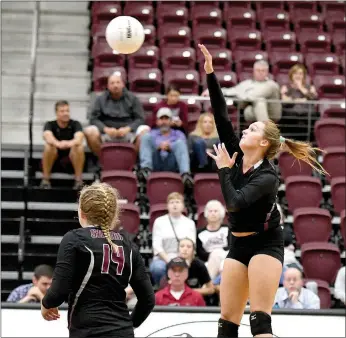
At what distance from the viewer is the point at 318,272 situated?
34.8 ft

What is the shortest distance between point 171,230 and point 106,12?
18.1 ft

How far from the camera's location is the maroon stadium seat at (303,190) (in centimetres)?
→ 1146

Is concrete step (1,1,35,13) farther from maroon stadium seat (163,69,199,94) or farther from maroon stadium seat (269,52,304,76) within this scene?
maroon stadium seat (269,52,304,76)

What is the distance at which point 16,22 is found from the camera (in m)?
15.5

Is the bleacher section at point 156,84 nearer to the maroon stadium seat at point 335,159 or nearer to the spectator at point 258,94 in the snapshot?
the maroon stadium seat at point 335,159

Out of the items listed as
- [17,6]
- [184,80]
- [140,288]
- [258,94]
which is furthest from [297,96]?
[140,288]

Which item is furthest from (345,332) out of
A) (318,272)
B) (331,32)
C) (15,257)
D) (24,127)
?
(331,32)

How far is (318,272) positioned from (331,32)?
19.1ft

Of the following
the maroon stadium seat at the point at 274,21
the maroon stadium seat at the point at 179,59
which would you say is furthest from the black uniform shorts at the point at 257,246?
the maroon stadium seat at the point at 274,21

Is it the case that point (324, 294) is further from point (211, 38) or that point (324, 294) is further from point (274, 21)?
point (274, 21)

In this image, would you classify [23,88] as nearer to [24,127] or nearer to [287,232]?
[24,127]

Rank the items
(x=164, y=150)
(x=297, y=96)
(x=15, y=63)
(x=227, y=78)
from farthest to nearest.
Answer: (x=15, y=63) → (x=227, y=78) → (x=297, y=96) → (x=164, y=150)

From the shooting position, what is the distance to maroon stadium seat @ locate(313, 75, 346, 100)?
13.8 m

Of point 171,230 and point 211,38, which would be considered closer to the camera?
point 171,230
